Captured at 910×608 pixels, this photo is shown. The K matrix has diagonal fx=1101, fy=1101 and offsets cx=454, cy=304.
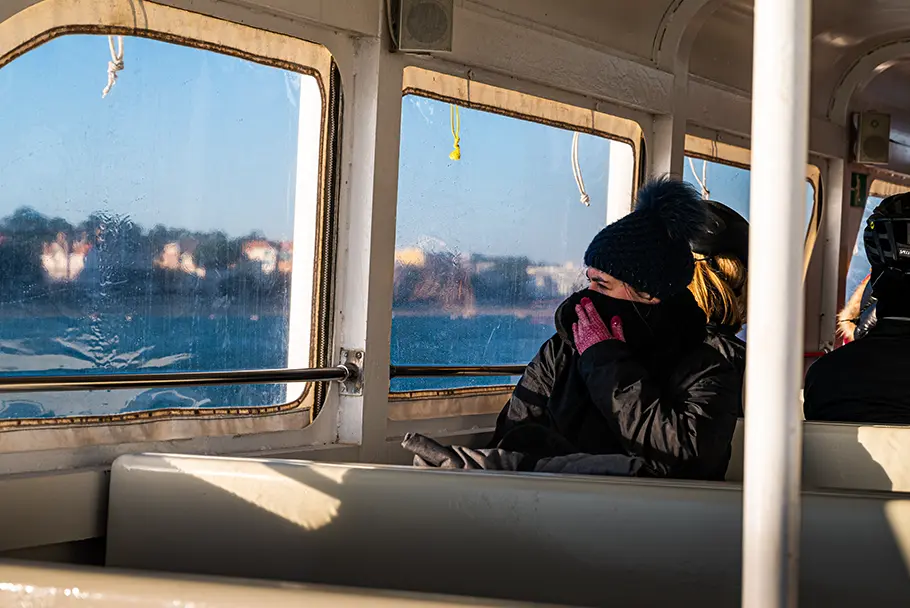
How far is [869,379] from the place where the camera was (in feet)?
9.79

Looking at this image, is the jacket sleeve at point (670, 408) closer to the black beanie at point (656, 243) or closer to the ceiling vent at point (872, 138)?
the black beanie at point (656, 243)

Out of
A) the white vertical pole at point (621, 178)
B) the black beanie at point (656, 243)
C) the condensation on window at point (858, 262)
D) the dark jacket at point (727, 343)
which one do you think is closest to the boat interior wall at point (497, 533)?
the black beanie at point (656, 243)

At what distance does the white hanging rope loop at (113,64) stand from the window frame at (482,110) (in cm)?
90

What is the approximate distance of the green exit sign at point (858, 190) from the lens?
5.89 metres

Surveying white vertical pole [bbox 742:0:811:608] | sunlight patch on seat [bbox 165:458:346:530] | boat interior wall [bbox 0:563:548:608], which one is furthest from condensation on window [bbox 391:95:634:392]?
white vertical pole [bbox 742:0:811:608]

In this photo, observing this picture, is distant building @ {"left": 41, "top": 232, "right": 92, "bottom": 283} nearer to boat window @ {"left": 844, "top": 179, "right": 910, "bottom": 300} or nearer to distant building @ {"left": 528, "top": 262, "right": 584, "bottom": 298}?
distant building @ {"left": 528, "top": 262, "right": 584, "bottom": 298}

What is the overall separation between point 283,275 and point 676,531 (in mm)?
1776

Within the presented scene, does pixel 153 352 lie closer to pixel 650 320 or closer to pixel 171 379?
pixel 171 379

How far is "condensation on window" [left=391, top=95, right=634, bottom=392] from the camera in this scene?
11.3ft

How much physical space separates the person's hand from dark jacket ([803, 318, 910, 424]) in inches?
29.1

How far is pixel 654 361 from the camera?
2.64m

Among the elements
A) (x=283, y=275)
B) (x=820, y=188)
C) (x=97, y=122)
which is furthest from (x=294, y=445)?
(x=820, y=188)

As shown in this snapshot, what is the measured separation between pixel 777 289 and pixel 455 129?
2855mm

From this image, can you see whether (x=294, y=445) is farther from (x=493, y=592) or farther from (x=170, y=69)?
(x=493, y=592)
